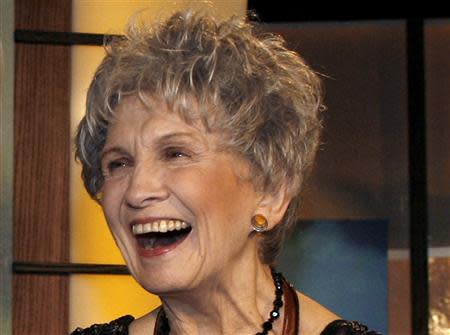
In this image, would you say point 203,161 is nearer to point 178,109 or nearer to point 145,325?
point 178,109

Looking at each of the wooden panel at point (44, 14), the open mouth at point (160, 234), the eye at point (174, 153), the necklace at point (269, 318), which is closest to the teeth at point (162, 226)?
the open mouth at point (160, 234)

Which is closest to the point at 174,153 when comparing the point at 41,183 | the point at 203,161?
the point at 203,161

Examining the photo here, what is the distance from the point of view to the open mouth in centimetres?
→ 256

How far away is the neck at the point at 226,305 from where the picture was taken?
269cm

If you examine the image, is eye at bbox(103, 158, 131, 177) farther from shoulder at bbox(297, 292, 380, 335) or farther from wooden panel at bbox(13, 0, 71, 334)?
wooden panel at bbox(13, 0, 71, 334)

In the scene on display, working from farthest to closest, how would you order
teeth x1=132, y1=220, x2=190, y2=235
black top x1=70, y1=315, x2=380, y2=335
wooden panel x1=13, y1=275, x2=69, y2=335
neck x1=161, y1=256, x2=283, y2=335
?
wooden panel x1=13, y1=275, x2=69, y2=335 → black top x1=70, y1=315, x2=380, y2=335 → neck x1=161, y1=256, x2=283, y2=335 → teeth x1=132, y1=220, x2=190, y2=235

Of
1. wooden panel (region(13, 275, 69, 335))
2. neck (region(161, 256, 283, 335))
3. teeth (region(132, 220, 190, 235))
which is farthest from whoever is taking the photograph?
wooden panel (region(13, 275, 69, 335))

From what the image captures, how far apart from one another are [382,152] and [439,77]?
376mm

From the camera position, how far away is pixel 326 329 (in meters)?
2.80

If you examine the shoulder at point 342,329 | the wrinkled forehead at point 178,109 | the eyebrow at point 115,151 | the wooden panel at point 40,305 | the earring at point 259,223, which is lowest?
the wooden panel at point 40,305

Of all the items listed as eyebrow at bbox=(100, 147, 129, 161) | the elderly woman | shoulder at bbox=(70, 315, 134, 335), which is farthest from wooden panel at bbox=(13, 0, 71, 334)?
eyebrow at bbox=(100, 147, 129, 161)

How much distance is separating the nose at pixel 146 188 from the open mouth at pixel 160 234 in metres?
0.04

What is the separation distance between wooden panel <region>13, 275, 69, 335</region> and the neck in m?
0.86

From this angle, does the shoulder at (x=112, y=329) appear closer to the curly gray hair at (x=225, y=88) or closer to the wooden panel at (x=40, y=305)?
the curly gray hair at (x=225, y=88)
